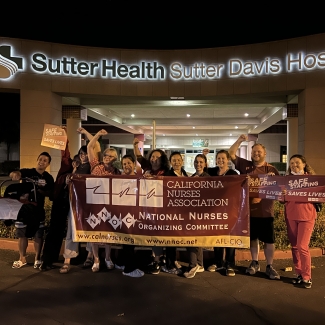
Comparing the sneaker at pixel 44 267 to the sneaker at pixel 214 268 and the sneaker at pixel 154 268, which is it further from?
the sneaker at pixel 214 268

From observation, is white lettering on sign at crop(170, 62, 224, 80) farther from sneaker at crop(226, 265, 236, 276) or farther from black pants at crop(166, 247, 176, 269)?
sneaker at crop(226, 265, 236, 276)

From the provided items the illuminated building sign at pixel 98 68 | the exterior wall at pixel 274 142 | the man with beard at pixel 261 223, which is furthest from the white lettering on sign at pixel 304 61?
the exterior wall at pixel 274 142

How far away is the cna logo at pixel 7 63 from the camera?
10953 mm

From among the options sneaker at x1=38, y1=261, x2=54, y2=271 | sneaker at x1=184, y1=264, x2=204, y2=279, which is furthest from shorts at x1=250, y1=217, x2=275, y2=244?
sneaker at x1=38, y1=261, x2=54, y2=271

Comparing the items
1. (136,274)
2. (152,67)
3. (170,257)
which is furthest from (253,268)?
(152,67)

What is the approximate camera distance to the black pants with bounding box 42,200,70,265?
547 cm

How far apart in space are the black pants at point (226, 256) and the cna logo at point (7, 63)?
912 cm

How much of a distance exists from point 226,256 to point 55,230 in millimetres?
2800

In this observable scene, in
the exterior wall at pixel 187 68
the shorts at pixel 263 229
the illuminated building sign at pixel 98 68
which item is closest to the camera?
the shorts at pixel 263 229

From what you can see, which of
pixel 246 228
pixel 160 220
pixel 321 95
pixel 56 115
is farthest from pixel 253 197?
pixel 56 115

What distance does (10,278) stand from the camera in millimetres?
5062

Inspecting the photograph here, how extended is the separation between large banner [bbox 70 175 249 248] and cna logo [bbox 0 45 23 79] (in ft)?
24.5

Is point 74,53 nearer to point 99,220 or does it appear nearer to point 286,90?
point 286,90

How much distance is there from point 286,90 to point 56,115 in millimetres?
7788
